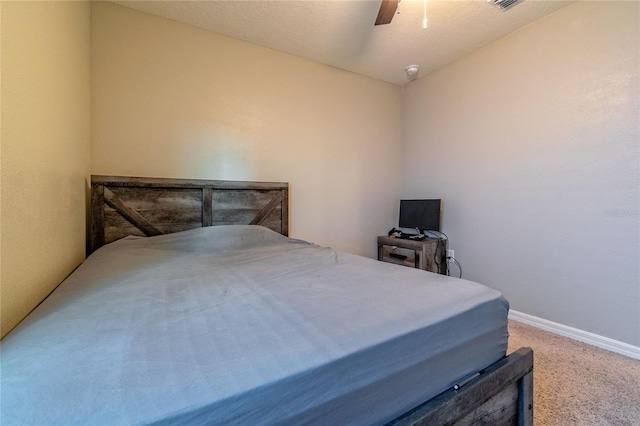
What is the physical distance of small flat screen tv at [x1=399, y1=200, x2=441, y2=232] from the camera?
9.64 feet

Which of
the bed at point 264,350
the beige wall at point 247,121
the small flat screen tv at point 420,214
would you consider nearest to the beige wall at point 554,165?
the small flat screen tv at point 420,214

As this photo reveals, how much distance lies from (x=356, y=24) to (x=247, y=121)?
Answer: 4.13 feet

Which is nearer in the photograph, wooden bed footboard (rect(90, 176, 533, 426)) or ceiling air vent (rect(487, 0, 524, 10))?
wooden bed footboard (rect(90, 176, 533, 426))

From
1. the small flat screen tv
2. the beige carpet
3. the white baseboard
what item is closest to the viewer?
the beige carpet

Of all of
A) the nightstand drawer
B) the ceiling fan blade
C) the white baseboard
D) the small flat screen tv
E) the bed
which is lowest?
the white baseboard

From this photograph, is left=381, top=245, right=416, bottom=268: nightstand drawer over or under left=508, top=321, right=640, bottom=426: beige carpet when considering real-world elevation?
over

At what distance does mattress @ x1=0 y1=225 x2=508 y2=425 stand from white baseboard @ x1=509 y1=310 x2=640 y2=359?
1.64m

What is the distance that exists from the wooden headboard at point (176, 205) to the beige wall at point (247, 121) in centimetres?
13

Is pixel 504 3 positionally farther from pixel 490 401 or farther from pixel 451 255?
pixel 490 401

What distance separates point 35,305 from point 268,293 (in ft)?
2.72

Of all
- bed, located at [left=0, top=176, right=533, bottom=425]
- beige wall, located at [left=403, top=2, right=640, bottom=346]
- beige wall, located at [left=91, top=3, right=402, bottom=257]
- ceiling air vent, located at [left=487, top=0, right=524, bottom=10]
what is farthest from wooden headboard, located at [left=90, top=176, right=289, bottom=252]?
ceiling air vent, located at [left=487, top=0, right=524, bottom=10]

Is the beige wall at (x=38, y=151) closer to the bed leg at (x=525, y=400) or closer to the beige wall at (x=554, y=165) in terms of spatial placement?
the bed leg at (x=525, y=400)

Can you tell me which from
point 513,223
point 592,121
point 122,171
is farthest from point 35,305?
point 592,121

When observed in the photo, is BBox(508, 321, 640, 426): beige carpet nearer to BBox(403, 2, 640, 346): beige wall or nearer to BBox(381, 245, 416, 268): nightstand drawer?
BBox(403, 2, 640, 346): beige wall
